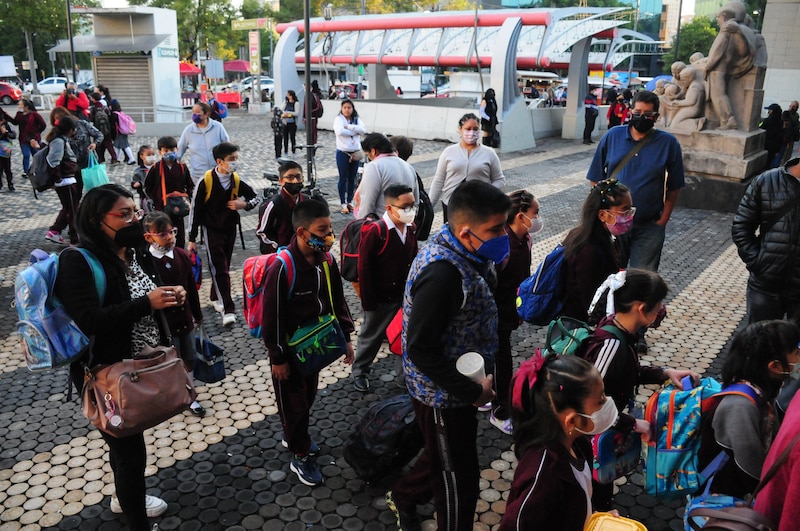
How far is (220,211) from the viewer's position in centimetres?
621

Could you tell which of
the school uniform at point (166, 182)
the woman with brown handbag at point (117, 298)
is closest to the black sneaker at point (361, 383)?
the woman with brown handbag at point (117, 298)

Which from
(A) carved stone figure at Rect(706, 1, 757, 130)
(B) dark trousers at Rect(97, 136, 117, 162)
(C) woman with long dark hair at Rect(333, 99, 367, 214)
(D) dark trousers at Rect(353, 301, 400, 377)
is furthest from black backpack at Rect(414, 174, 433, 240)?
(B) dark trousers at Rect(97, 136, 117, 162)

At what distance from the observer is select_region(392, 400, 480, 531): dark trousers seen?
9.61 ft

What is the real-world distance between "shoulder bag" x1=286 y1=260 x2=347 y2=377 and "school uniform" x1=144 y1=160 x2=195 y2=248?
13.3ft

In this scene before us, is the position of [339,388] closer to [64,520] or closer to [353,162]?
[64,520]

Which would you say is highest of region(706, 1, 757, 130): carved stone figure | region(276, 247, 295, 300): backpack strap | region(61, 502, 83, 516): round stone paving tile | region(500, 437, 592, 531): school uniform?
region(706, 1, 757, 130): carved stone figure

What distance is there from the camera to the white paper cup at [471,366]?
2723mm

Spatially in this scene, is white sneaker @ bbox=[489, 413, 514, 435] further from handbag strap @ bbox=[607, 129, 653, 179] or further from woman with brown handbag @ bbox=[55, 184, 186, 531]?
handbag strap @ bbox=[607, 129, 653, 179]

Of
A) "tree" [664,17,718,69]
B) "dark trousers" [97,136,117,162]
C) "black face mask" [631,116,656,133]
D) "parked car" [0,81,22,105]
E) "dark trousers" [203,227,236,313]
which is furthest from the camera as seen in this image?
"tree" [664,17,718,69]

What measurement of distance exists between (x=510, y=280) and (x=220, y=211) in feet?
9.95

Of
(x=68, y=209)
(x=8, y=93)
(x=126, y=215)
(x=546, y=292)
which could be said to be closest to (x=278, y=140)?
(x=68, y=209)

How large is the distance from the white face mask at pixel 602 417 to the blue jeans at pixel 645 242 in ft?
11.6

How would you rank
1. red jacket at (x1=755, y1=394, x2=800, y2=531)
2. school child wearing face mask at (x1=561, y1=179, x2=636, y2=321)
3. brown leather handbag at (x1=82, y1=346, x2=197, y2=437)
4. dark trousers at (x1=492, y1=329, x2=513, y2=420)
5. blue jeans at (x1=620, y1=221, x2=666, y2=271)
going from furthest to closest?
blue jeans at (x1=620, y1=221, x2=666, y2=271)
dark trousers at (x1=492, y1=329, x2=513, y2=420)
school child wearing face mask at (x1=561, y1=179, x2=636, y2=321)
brown leather handbag at (x1=82, y1=346, x2=197, y2=437)
red jacket at (x1=755, y1=394, x2=800, y2=531)

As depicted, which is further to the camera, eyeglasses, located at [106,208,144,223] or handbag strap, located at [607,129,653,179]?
handbag strap, located at [607,129,653,179]
